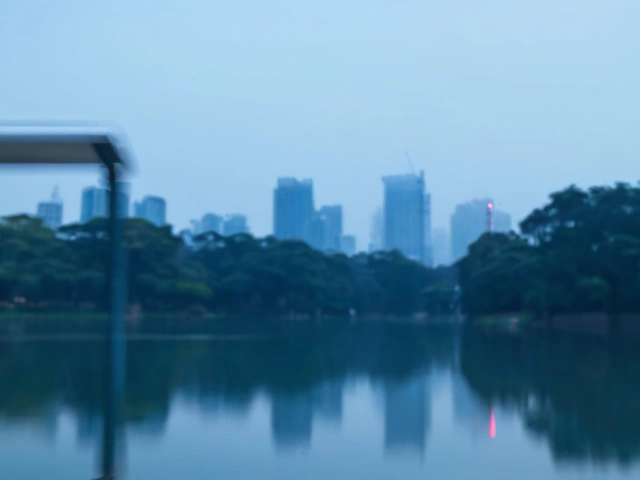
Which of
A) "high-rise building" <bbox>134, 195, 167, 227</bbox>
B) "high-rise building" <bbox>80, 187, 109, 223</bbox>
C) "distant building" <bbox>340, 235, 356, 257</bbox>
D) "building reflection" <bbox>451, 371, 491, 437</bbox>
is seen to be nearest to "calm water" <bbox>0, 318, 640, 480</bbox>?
"building reflection" <bbox>451, 371, 491, 437</bbox>

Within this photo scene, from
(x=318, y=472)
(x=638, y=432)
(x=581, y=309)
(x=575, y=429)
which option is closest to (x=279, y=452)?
(x=318, y=472)

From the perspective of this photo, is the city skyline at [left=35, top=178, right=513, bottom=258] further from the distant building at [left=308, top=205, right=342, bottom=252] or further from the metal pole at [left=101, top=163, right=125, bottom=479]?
the metal pole at [left=101, top=163, right=125, bottom=479]

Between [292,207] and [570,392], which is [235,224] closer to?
[292,207]

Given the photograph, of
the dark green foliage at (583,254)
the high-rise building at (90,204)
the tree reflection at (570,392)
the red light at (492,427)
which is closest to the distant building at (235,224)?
the high-rise building at (90,204)

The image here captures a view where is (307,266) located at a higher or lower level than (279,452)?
higher

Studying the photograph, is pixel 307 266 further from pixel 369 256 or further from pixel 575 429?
pixel 575 429
